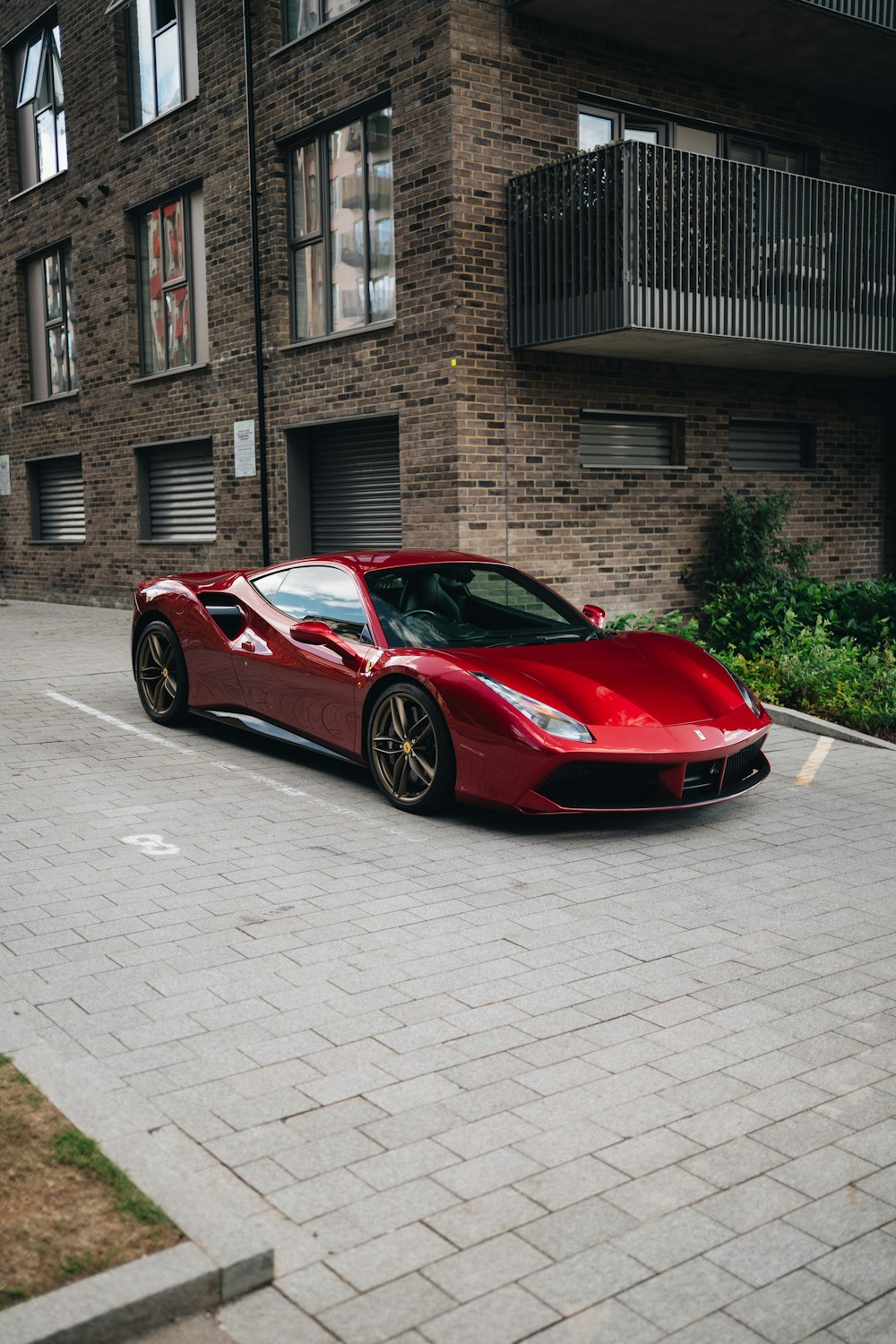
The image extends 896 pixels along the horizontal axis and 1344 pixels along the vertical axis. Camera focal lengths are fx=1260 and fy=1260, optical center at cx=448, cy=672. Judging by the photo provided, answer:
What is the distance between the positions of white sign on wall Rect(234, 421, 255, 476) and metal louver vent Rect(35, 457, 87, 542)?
206 inches

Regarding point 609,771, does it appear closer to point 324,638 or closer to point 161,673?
point 324,638

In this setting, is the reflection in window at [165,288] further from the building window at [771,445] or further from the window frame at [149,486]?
the building window at [771,445]

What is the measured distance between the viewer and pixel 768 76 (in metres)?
15.1

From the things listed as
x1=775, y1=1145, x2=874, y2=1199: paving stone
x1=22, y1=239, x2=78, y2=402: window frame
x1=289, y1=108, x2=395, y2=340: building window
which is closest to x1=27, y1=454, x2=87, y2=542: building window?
x1=22, y1=239, x2=78, y2=402: window frame

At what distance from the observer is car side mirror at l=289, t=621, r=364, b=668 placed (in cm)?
704

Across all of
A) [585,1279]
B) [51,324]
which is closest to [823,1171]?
[585,1279]

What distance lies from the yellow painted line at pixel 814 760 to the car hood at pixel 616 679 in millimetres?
1161

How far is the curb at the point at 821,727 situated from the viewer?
902 cm

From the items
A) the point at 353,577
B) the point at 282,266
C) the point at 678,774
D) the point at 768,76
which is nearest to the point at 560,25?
the point at 768,76

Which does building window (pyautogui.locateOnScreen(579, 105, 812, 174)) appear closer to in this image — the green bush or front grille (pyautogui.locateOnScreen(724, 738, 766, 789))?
A: the green bush

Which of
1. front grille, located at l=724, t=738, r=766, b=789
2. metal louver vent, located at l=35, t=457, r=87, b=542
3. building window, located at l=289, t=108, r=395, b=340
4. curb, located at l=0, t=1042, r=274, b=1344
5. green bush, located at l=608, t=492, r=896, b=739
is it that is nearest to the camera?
curb, located at l=0, t=1042, r=274, b=1344

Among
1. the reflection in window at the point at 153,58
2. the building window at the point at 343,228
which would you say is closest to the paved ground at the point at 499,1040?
the building window at the point at 343,228

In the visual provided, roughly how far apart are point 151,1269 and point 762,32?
14.5 m

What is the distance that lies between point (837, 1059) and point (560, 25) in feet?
40.7
